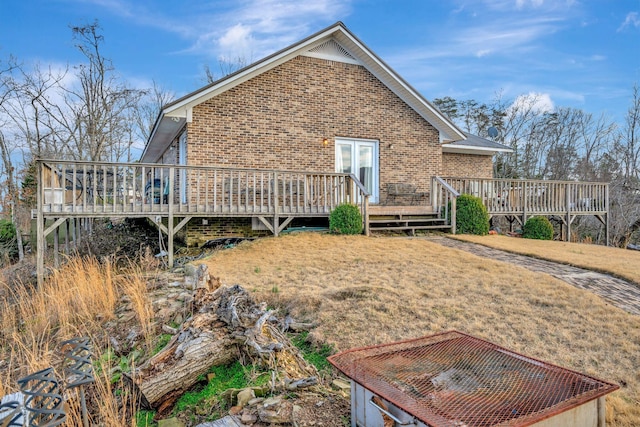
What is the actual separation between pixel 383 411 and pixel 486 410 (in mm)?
551

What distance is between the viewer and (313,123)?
12289 mm

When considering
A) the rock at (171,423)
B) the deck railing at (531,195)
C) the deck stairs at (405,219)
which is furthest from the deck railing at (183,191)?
the rock at (171,423)

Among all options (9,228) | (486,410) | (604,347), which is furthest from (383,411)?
(9,228)

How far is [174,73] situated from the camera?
29672mm

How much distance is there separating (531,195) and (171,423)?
45.6ft

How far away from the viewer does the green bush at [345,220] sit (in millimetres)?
10320

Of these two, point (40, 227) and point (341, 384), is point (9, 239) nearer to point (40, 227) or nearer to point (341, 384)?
point (40, 227)

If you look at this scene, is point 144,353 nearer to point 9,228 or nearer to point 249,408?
point 249,408

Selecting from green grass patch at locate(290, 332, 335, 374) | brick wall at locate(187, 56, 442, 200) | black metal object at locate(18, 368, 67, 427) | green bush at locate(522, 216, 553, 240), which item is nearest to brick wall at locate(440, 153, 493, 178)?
brick wall at locate(187, 56, 442, 200)

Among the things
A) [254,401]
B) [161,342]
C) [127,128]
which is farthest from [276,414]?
[127,128]

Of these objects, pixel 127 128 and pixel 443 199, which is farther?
pixel 127 128

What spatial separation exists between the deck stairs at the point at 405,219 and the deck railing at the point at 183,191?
0.68 metres

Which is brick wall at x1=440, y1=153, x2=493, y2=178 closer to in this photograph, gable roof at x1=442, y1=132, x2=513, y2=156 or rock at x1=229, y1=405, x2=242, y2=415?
gable roof at x1=442, y1=132, x2=513, y2=156

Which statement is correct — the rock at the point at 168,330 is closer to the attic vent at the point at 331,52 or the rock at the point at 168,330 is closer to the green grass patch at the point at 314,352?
the green grass patch at the point at 314,352
